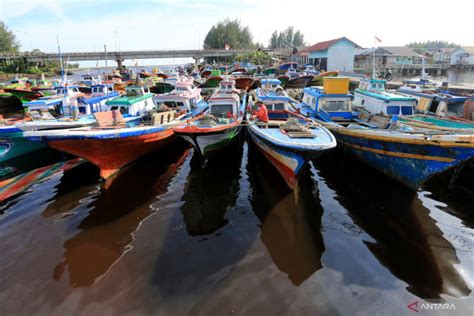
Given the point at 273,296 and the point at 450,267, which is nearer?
the point at 273,296

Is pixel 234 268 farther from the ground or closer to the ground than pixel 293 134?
closer to the ground

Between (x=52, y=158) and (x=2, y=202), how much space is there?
4.97 metres

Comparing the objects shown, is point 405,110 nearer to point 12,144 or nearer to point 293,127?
point 293,127

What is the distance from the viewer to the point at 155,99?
1569cm

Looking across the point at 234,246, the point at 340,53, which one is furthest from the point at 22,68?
the point at 234,246

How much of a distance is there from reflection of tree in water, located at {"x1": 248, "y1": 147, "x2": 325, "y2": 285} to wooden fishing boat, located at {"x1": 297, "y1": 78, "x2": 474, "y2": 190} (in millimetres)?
2595

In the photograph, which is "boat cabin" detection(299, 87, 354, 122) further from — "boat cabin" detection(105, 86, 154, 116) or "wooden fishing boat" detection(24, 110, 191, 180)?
"boat cabin" detection(105, 86, 154, 116)

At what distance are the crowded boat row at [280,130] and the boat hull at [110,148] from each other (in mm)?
35

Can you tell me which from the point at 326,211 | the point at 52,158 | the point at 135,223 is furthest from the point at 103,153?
the point at 326,211

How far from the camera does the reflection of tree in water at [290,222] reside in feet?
23.0

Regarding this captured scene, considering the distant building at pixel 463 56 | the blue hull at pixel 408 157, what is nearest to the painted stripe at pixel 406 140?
the blue hull at pixel 408 157

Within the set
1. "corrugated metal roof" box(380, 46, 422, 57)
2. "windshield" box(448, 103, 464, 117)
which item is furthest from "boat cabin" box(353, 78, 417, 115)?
"corrugated metal roof" box(380, 46, 422, 57)

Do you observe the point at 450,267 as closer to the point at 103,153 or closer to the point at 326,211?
the point at 326,211

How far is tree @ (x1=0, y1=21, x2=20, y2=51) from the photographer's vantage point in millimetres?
88562
